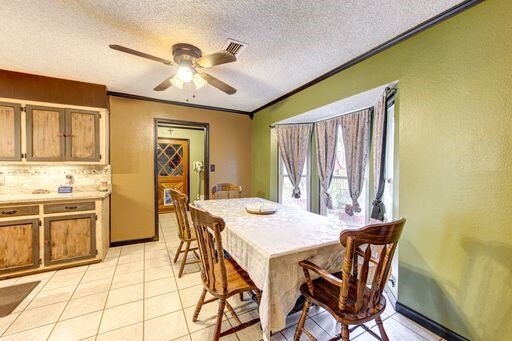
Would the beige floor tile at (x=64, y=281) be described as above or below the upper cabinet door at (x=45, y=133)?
below

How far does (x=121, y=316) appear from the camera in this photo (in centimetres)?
180

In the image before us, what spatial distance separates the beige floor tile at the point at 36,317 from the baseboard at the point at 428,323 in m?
2.87

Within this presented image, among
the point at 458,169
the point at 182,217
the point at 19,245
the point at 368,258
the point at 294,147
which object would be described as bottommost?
the point at 19,245

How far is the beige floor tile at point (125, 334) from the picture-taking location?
1.57 meters

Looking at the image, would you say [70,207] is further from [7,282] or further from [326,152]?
[326,152]

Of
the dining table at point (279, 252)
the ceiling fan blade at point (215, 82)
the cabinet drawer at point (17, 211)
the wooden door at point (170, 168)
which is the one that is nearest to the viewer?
the dining table at point (279, 252)

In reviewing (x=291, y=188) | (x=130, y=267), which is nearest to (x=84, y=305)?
(x=130, y=267)

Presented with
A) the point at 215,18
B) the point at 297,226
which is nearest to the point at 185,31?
the point at 215,18

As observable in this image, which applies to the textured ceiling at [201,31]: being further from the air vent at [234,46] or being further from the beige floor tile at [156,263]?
the beige floor tile at [156,263]

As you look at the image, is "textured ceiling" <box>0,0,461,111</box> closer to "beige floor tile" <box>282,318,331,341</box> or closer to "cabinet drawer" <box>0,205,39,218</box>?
"cabinet drawer" <box>0,205,39,218</box>

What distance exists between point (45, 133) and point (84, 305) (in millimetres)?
2158

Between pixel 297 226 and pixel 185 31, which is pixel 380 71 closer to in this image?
pixel 297 226

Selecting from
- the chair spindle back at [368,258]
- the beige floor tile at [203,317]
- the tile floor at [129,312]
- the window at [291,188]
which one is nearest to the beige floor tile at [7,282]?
the tile floor at [129,312]

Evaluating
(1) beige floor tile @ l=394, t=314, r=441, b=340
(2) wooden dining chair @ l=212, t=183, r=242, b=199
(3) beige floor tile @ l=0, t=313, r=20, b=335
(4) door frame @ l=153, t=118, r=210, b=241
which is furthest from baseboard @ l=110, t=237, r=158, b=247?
(1) beige floor tile @ l=394, t=314, r=441, b=340
